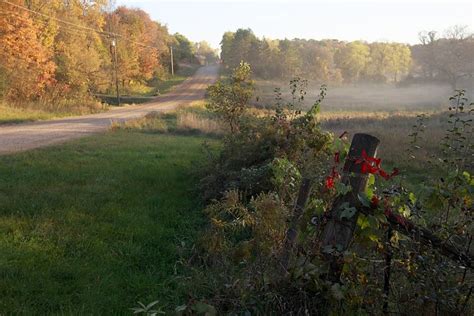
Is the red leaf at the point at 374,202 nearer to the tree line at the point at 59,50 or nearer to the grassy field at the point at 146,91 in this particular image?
the tree line at the point at 59,50

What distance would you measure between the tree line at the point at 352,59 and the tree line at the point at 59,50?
28926 millimetres

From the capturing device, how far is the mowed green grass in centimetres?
421

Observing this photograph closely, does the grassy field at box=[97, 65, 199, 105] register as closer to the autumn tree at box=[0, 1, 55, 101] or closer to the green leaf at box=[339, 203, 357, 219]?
the autumn tree at box=[0, 1, 55, 101]

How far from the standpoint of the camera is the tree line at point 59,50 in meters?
25.8

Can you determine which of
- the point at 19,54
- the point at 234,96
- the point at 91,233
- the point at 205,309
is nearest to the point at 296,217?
the point at 205,309

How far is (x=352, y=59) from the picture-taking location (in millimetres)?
95875

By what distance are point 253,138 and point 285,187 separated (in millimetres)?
3658

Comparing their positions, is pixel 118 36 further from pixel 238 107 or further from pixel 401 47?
pixel 401 47

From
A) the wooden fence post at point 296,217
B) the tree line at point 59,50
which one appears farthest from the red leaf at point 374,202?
the tree line at point 59,50

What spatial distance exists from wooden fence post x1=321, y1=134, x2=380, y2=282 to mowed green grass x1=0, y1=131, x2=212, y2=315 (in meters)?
→ 1.63

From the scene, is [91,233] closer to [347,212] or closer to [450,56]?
[347,212]

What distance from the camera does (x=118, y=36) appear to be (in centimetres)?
4981

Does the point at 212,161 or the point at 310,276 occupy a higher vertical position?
the point at 310,276

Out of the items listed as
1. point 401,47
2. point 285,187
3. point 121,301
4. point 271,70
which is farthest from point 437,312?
point 401,47
